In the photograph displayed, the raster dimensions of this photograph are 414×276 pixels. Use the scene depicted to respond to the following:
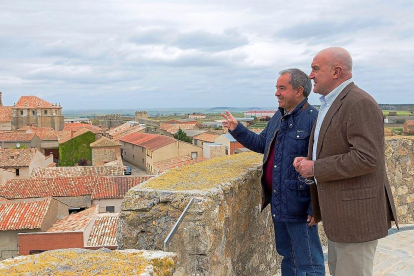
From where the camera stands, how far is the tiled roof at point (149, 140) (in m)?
36.1

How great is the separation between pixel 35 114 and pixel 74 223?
5223 cm

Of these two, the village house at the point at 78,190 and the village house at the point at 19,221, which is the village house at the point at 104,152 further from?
the village house at the point at 19,221

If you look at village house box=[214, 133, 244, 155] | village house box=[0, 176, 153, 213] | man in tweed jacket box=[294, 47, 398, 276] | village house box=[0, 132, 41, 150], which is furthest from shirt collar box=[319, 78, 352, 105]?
village house box=[0, 132, 41, 150]

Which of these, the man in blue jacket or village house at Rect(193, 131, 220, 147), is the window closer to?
village house at Rect(193, 131, 220, 147)

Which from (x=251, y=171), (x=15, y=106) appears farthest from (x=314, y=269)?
(x=15, y=106)

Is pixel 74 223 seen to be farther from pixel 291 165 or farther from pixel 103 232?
pixel 291 165

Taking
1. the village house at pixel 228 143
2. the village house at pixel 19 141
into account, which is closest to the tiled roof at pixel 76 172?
the village house at pixel 228 143

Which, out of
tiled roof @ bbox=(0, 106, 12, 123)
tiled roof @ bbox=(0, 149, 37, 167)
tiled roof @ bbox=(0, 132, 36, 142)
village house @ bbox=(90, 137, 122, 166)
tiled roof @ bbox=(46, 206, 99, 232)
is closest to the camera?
tiled roof @ bbox=(46, 206, 99, 232)

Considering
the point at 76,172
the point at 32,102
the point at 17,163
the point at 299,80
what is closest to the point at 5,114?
the point at 32,102

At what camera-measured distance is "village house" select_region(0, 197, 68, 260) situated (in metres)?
16.6

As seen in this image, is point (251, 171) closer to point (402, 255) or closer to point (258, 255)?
point (258, 255)

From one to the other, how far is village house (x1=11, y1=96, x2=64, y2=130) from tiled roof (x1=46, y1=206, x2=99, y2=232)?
48.4 metres

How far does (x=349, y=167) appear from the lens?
233 cm

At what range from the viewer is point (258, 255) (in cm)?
379
